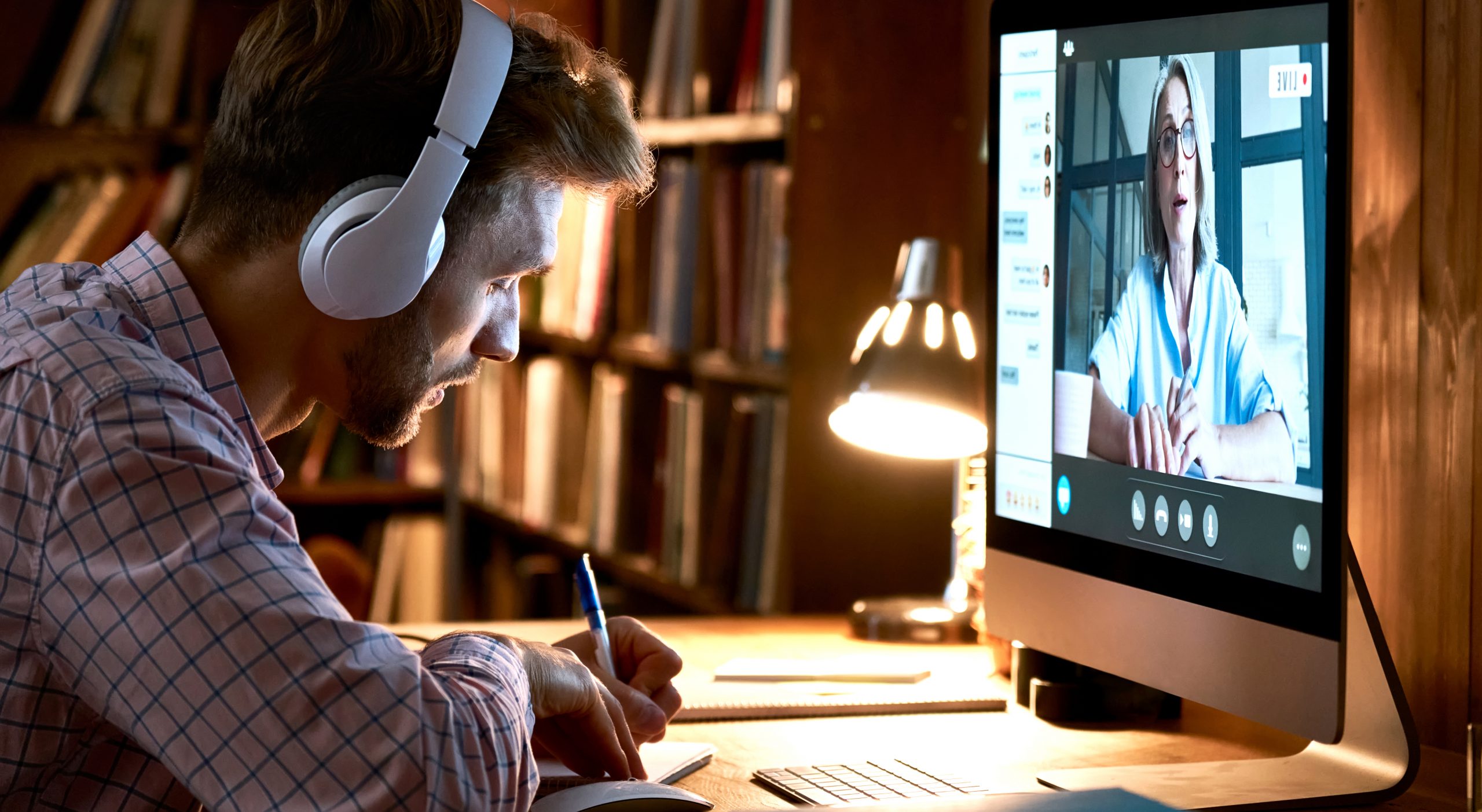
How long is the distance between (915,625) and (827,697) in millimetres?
298

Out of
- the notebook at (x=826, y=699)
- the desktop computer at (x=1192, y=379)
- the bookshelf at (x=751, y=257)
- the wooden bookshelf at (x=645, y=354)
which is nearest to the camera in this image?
the desktop computer at (x=1192, y=379)

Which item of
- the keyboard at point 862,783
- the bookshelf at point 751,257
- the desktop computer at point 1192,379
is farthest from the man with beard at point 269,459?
the bookshelf at point 751,257

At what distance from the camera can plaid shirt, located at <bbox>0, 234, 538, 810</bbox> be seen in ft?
2.49

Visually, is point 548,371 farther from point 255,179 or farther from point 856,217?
point 255,179

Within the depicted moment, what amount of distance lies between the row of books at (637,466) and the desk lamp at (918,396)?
53 centimetres

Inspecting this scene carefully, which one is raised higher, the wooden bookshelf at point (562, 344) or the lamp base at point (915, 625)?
the wooden bookshelf at point (562, 344)

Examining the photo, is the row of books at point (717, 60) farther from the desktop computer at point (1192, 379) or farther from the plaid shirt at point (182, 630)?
the plaid shirt at point (182, 630)

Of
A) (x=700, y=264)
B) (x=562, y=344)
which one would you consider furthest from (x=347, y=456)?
(x=700, y=264)

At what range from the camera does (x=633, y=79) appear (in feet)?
8.91

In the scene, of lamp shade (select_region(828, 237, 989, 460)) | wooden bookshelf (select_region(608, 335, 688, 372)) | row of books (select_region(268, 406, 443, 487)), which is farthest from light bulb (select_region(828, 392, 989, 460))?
row of books (select_region(268, 406, 443, 487))

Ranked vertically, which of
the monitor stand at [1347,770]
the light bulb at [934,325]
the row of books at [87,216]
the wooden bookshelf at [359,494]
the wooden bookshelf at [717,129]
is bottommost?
the wooden bookshelf at [359,494]

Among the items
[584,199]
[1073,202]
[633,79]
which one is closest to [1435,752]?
[1073,202]

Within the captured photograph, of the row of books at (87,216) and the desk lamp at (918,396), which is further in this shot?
the row of books at (87,216)

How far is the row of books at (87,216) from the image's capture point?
2643mm
